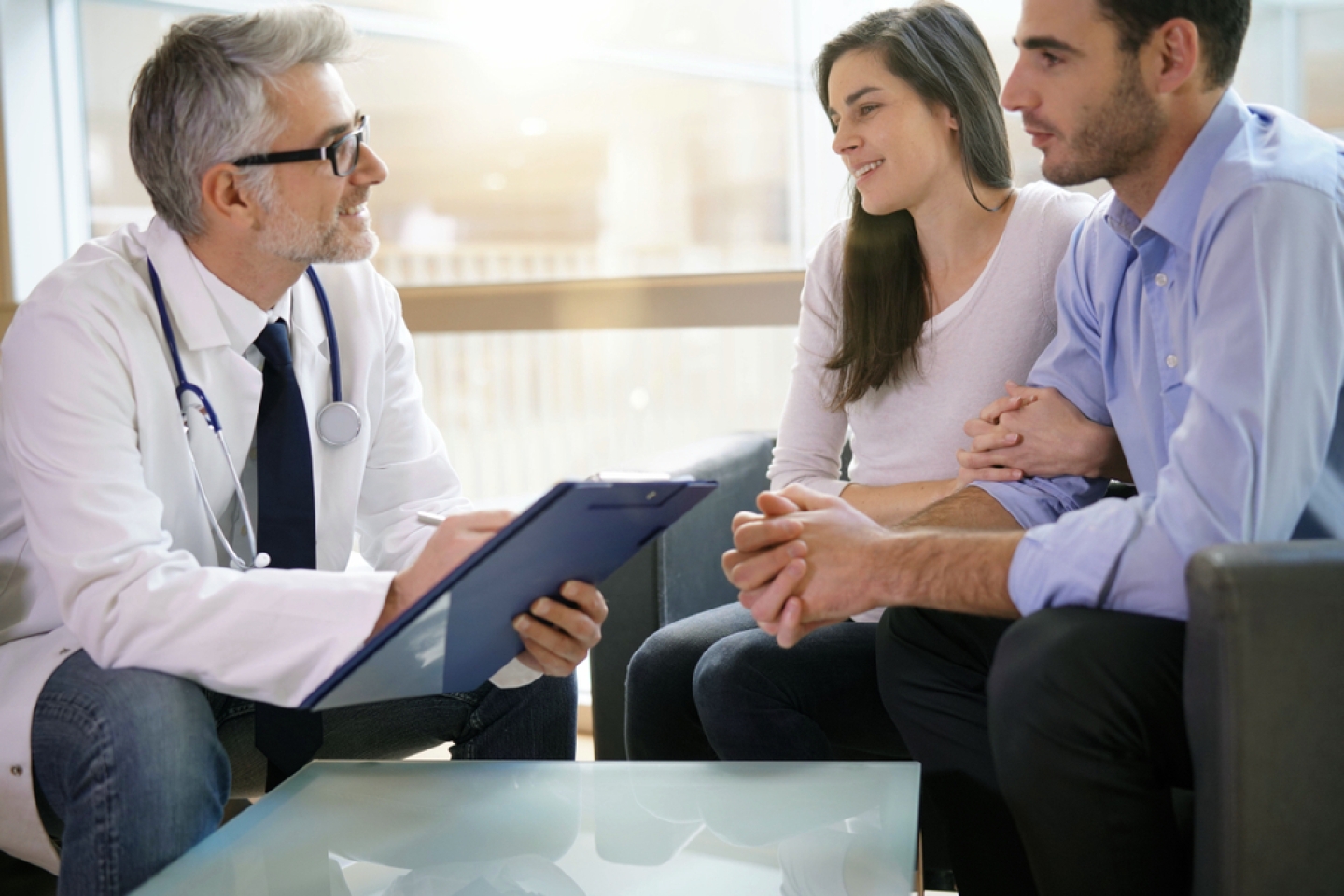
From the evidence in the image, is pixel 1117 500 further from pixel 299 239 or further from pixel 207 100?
pixel 207 100

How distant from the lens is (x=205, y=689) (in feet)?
4.89

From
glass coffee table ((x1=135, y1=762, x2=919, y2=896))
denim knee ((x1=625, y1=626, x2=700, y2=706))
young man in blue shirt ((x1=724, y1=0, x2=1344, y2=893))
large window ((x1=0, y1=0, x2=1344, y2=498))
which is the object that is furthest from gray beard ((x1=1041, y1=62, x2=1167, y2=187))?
large window ((x1=0, y1=0, x2=1344, y2=498))

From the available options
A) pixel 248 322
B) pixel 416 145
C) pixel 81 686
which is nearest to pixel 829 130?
pixel 416 145

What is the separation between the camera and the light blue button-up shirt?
117 cm

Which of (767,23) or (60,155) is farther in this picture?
(60,155)

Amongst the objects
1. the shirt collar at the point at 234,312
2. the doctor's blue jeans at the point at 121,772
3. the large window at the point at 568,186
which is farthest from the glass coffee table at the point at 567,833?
the large window at the point at 568,186

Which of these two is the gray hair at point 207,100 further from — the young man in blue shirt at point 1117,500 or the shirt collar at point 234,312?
the young man in blue shirt at point 1117,500

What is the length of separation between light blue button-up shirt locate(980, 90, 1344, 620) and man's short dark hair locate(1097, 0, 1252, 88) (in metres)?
0.05

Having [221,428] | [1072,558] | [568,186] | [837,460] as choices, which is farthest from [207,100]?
[568,186]

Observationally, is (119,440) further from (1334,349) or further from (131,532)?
(1334,349)

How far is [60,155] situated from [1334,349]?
352 centimetres

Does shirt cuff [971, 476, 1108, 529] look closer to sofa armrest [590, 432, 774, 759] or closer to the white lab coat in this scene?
sofa armrest [590, 432, 774, 759]

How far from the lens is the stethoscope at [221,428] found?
146cm

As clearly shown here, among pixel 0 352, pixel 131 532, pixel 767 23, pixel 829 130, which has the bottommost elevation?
pixel 131 532
